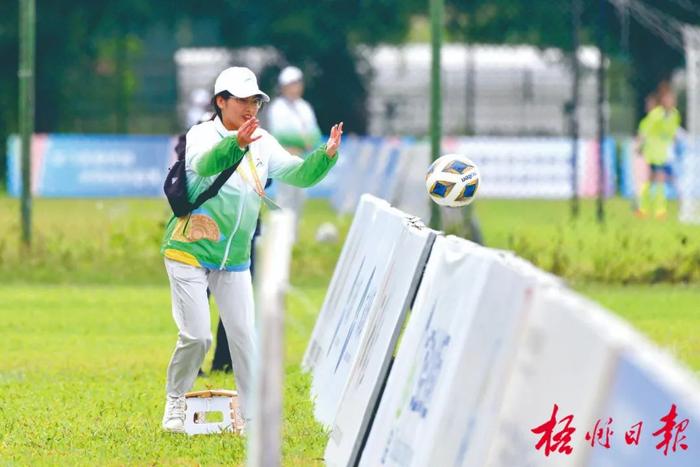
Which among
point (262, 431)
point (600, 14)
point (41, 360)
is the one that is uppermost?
point (600, 14)

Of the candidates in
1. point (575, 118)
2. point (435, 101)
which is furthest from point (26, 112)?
point (575, 118)

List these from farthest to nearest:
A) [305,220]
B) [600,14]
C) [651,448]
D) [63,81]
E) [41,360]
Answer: [63,81] < [305,220] < [600,14] < [41,360] < [651,448]

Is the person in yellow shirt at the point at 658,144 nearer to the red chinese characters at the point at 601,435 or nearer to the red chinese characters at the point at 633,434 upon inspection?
the red chinese characters at the point at 601,435

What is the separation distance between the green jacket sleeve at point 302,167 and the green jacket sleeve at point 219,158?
67 cm

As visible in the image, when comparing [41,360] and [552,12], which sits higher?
[552,12]

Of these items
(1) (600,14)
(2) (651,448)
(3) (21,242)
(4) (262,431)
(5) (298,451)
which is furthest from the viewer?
(1) (600,14)

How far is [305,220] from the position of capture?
27594 mm

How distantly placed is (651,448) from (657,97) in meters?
23.6

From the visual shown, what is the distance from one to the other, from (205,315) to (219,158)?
1.08 m

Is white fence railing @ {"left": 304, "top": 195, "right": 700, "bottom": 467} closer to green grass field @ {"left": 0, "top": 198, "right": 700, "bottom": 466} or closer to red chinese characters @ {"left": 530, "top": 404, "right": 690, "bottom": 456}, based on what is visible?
red chinese characters @ {"left": 530, "top": 404, "right": 690, "bottom": 456}

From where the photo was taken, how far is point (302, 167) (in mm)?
9094

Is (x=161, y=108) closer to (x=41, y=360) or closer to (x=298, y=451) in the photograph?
(x=41, y=360)

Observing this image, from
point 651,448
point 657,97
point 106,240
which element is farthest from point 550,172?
point 651,448

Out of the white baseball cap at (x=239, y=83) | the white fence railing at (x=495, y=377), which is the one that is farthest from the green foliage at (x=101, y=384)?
the white baseball cap at (x=239, y=83)
